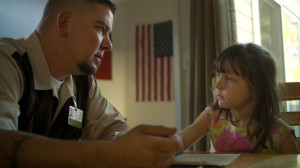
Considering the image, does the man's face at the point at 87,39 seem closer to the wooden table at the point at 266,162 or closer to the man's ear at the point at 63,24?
the man's ear at the point at 63,24

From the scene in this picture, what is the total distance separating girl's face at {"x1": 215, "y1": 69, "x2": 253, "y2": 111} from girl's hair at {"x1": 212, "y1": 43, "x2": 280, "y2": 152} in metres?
0.02

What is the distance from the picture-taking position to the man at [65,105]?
574 mm

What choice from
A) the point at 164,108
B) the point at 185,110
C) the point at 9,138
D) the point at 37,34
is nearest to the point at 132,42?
the point at 164,108

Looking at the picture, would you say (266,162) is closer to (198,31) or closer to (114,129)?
(114,129)

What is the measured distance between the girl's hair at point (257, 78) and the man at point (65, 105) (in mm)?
577

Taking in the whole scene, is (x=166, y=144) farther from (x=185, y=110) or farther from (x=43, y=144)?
(x=185, y=110)

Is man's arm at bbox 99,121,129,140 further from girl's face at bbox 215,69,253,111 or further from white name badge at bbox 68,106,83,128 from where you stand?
girl's face at bbox 215,69,253,111

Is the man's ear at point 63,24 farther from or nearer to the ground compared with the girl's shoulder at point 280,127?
farther from the ground

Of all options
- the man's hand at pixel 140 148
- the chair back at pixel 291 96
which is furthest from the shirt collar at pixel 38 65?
the chair back at pixel 291 96

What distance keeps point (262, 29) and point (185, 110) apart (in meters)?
1.29

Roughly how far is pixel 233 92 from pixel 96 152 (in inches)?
34.2

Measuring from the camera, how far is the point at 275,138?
1.19m

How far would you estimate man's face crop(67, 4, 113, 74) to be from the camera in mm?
1250

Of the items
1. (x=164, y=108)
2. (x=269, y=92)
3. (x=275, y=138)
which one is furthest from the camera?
(x=164, y=108)
